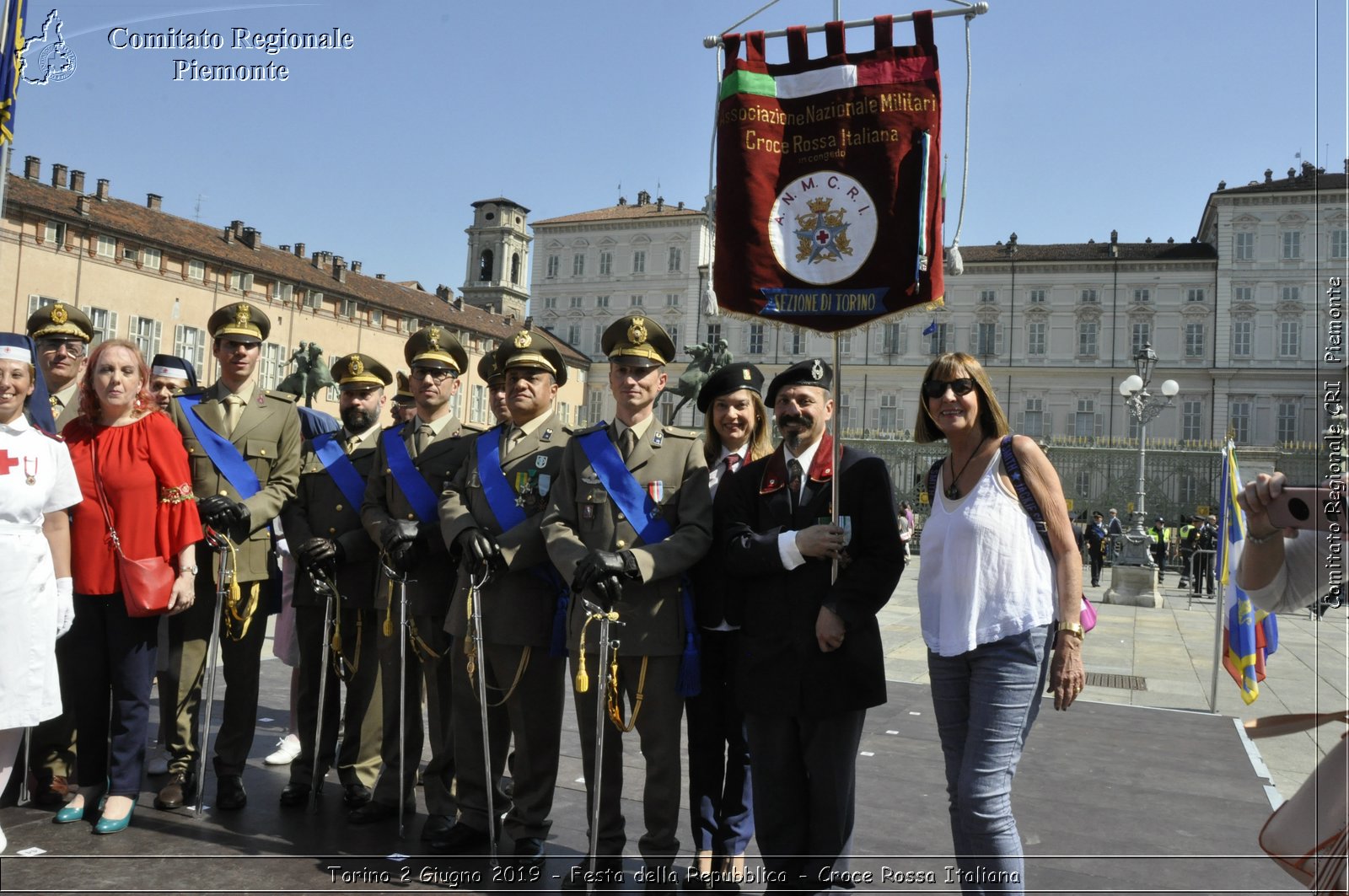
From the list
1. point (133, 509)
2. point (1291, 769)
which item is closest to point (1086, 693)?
point (1291, 769)

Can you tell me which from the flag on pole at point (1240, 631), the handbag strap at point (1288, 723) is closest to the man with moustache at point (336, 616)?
the handbag strap at point (1288, 723)

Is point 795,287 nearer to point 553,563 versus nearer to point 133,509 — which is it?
point 553,563

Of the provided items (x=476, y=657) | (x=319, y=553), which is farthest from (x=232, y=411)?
(x=476, y=657)

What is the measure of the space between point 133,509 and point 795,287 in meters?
3.04

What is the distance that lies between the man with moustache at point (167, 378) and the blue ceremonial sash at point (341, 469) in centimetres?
120

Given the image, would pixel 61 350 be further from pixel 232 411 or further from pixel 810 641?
pixel 810 641

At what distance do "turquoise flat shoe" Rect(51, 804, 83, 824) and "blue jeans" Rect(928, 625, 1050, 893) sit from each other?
12.0 feet

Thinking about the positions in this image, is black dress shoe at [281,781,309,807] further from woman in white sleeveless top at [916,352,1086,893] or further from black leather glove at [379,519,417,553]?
woman in white sleeveless top at [916,352,1086,893]

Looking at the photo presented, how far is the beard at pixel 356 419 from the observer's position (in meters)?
6.16

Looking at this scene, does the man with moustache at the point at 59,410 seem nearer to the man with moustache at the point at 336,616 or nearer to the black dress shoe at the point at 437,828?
the man with moustache at the point at 336,616

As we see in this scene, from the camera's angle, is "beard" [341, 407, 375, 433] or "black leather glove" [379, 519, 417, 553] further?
"beard" [341, 407, 375, 433]

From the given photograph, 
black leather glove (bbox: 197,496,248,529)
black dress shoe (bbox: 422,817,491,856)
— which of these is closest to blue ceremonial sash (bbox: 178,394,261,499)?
black leather glove (bbox: 197,496,248,529)

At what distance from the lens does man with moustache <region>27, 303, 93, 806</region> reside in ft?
16.0

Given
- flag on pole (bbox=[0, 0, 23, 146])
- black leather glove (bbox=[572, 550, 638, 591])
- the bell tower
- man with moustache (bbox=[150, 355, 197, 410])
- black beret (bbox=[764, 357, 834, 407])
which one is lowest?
black leather glove (bbox=[572, 550, 638, 591])
